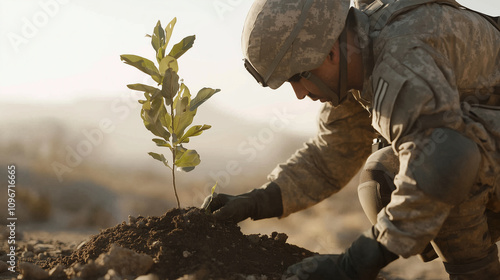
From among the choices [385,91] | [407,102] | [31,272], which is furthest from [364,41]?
[31,272]

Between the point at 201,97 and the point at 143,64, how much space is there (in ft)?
1.20

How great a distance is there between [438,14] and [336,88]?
25.3 inches

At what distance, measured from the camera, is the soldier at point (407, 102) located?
2.40 meters

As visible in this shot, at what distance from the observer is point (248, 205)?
11.1 ft

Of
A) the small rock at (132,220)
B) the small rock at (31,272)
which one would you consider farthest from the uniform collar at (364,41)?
the small rock at (31,272)

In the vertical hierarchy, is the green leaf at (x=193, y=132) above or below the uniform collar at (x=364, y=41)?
below

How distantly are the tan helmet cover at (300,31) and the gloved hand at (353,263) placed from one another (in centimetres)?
97

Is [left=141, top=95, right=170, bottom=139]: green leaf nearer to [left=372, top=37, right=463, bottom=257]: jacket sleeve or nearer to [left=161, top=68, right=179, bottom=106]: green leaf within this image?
[left=161, top=68, right=179, bottom=106]: green leaf

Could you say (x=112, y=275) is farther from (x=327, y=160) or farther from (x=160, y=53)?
(x=327, y=160)

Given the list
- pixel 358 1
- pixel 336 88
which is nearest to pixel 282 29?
pixel 336 88

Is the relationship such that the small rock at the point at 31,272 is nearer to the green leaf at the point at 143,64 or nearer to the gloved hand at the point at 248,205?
the gloved hand at the point at 248,205

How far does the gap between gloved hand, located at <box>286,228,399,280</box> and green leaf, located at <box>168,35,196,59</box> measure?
4.27 ft

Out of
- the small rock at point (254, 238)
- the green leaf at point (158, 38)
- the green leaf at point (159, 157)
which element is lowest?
the small rock at point (254, 238)

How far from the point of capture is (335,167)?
3664 millimetres
